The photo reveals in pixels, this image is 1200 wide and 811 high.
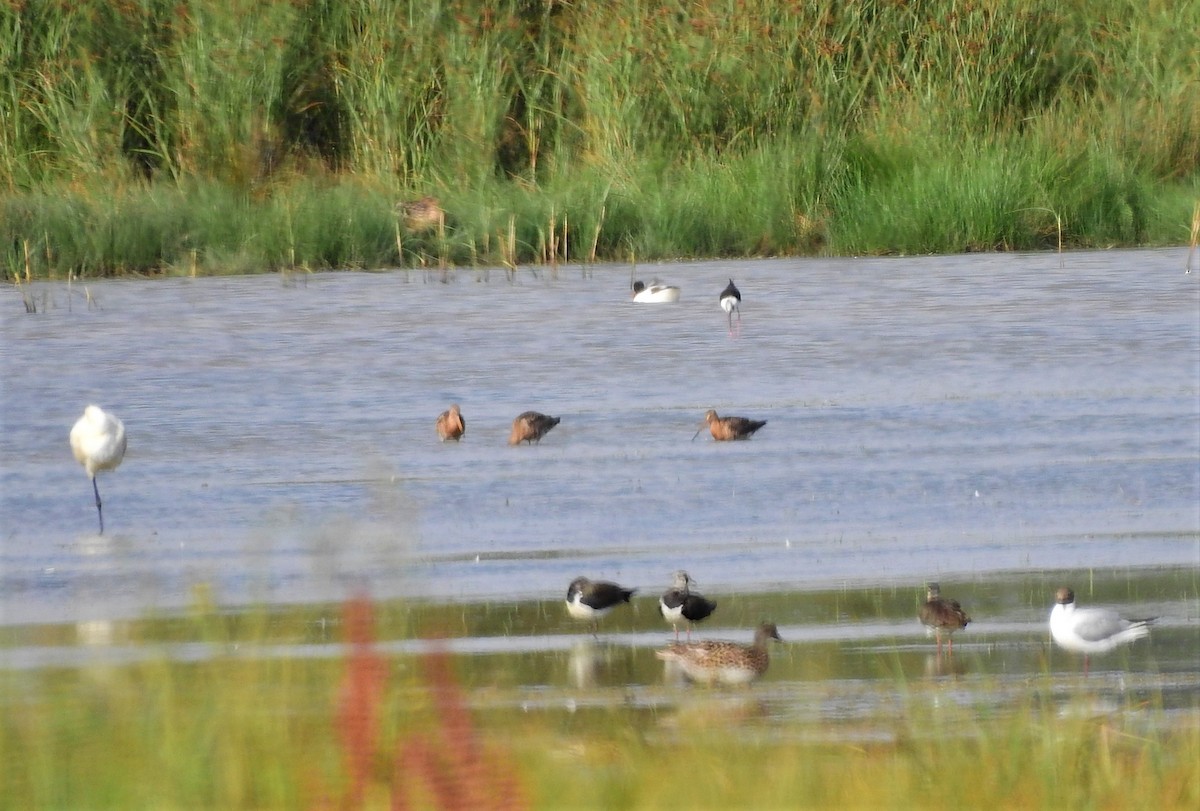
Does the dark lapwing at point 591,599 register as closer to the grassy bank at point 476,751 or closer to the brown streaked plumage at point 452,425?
the grassy bank at point 476,751

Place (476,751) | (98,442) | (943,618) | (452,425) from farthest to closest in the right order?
(452,425)
(98,442)
(943,618)
(476,751)

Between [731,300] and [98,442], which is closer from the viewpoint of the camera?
[98,442]

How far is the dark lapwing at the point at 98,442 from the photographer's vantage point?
8148 millimetres

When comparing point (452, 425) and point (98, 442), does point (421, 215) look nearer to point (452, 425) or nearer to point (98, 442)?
point (452, 425)

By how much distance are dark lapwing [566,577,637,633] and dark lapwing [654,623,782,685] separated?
0.48 meters

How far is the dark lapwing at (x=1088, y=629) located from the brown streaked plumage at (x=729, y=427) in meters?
3.16

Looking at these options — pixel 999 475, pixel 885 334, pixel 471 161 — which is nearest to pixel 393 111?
pixel 471 161

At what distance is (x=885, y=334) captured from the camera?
11.8 m

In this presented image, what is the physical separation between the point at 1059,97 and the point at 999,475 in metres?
11.7

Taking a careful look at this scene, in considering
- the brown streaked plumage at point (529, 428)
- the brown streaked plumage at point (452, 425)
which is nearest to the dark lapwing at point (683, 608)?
the brown streaked plumage at point (529, 428)

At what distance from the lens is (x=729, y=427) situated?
8.84 m

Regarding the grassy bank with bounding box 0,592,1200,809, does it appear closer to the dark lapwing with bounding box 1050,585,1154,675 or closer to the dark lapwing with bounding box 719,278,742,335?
the dark lapwing with bounding box 1050,585,1154,675

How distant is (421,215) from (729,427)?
836 cm

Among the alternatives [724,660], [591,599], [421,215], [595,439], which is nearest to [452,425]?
[595,439]
